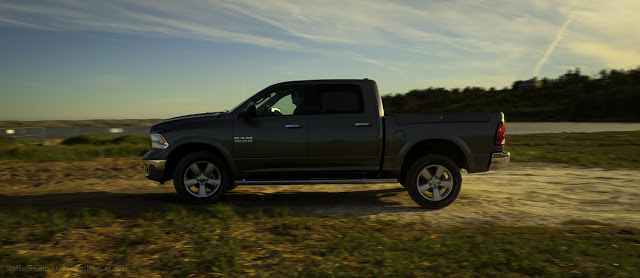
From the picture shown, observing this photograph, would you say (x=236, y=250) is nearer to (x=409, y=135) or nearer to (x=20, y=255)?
(x=20, y=255)

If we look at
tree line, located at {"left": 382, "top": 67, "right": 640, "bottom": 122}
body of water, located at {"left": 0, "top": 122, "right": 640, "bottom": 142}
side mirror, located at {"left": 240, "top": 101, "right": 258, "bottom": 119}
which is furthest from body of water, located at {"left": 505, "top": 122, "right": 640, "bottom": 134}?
side mirror, located at {"left": 240, "top": 101, "right": 258, "bottom": 119}

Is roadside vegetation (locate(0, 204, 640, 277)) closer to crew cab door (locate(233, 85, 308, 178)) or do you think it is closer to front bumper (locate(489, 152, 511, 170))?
crew cab door (locate(233, 85, 308, 178))

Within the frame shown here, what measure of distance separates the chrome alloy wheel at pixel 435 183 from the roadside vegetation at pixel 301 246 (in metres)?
1.08

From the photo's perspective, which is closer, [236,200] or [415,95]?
[236,200]

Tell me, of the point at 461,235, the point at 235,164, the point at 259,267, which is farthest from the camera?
the point at 235,164

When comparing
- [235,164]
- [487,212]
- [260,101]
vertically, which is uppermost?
[260,101]

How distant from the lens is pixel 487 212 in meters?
6.46

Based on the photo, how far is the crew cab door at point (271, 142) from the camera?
681 cm

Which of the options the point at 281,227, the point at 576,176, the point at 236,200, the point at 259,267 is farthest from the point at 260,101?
the point at 576,176

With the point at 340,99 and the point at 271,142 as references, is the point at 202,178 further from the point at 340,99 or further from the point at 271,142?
the point at 340,99

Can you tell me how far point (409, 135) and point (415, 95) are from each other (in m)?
60.5

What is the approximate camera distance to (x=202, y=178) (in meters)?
6.98

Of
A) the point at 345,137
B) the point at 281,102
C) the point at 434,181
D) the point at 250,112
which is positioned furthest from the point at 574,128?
the point at 250,112

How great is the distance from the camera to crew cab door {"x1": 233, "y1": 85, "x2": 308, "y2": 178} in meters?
6.81
